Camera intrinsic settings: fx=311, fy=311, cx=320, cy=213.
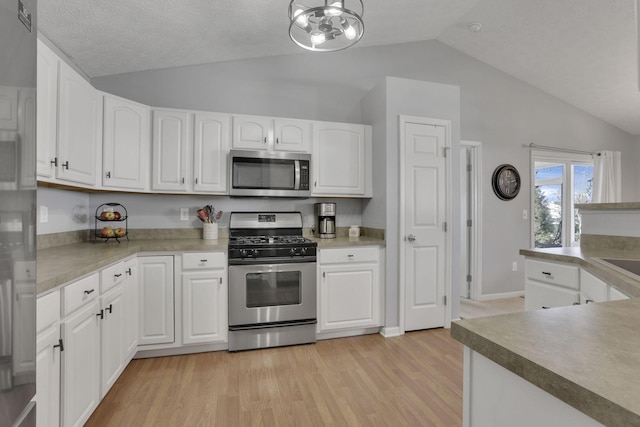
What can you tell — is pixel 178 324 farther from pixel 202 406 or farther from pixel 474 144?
pixel 474 144

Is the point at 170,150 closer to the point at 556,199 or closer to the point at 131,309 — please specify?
the point at 131,309

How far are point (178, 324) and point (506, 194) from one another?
13.6ft

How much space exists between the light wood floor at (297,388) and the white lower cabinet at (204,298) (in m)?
0.19

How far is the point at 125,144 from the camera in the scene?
2.60 metres

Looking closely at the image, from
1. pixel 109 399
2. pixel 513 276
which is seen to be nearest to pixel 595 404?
pixel 109 399

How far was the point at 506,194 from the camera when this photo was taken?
4.16 meters

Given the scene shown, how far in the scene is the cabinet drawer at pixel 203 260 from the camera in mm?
2523

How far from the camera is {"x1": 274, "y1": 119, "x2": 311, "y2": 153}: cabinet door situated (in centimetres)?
307

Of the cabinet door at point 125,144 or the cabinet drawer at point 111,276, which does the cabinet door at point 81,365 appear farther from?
the cabinet door at point 125,144

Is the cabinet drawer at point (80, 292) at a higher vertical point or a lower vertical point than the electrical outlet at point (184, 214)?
lower

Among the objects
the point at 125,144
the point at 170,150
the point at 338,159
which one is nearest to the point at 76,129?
the point at 125,144

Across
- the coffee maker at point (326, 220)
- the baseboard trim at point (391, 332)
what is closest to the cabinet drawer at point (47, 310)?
the coffee maker at point (326, 220)

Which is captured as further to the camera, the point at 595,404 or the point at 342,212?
the point at 342,212

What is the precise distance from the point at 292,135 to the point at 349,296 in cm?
166
